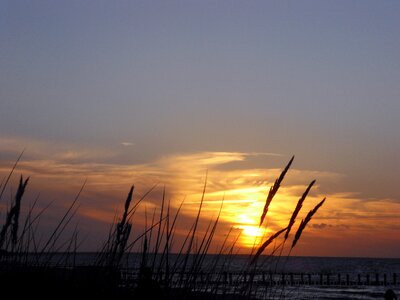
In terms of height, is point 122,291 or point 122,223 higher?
point 122,223

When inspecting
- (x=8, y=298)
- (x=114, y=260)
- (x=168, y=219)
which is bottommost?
(x=8, y=298)

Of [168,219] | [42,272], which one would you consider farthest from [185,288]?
[42,272]

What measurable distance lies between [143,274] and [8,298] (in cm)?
70

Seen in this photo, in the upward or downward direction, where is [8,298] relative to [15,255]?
downward

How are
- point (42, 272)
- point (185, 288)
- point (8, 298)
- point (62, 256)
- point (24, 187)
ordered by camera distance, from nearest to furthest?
point (8, 298)
point (185, 288)
point (42, 272)
point (24, 187)
point (62, 256)

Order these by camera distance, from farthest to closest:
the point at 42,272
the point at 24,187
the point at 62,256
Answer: the point at 62,256
the point at 24,187
the point at 42,272

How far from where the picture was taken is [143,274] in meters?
3.34

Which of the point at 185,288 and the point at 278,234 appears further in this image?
the point at 278,234

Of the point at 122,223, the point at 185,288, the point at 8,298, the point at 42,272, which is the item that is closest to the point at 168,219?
the point at 122,223

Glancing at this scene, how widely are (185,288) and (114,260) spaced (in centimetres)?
54

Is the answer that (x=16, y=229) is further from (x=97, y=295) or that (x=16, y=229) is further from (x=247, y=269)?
(x=247, y=269)

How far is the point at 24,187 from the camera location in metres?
4.04

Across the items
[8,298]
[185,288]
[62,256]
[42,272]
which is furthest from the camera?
[62,256]

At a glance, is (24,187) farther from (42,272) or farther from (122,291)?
(122,291)
